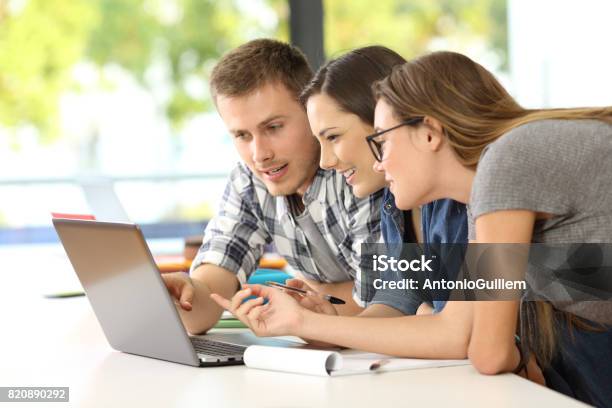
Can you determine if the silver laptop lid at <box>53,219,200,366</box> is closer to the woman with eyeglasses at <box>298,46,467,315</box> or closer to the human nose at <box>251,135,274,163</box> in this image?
the woman with eyeglasses at <box>298,46,467,315</box>

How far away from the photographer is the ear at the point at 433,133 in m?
1.53

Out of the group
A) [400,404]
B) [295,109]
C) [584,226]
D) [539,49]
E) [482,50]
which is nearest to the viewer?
[400,404]

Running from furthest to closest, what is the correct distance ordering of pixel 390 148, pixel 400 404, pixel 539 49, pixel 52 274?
pixel 539 49, pixel 52 274, pixel 390 148, pixel 400 404

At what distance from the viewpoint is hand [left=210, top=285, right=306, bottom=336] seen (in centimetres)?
158

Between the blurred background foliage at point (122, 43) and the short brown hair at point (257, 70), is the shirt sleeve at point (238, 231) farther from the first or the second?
the blurred background foliage at point (122, 43)

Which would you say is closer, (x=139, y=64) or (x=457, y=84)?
(x=457, y=84)

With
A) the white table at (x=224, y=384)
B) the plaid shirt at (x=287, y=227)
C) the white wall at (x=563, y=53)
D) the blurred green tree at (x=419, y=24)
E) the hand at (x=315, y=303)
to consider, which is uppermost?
the blurred green tree at (x=419, y=24)

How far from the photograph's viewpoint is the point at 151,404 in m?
1.31

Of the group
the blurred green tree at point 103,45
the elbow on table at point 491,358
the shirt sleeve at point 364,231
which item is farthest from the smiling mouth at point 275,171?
the blurred green tree at point 103,45

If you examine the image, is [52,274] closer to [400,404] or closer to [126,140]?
[400,404]

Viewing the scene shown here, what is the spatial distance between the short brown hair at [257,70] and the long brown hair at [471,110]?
605 millimetres

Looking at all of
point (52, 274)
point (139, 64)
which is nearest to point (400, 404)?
point (52, 274)

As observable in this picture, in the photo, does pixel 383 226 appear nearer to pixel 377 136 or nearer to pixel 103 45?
pixel 377 136

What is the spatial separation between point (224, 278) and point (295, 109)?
1.43 feet
